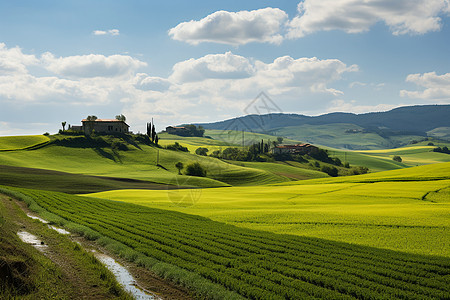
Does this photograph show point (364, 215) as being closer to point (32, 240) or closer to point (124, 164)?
point (32, 240)

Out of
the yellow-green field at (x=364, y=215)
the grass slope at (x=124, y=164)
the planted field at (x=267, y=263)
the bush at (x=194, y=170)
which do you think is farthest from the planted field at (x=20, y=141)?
the planted field at (x=267, y=263)

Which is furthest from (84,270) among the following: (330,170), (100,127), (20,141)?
(100,127)

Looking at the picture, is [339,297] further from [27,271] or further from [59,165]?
[59,165]

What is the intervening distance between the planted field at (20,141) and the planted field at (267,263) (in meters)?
115

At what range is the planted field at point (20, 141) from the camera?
417 feet

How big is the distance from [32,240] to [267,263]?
14.9 meters

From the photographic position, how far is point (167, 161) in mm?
131875

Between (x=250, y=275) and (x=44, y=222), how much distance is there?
811 inches

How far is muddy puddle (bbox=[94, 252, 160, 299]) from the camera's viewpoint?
1543 centimetres

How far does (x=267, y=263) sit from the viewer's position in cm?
1834

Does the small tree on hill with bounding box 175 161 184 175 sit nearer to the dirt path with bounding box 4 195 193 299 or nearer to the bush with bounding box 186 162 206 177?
the bush with bounding box 186 162 206 177

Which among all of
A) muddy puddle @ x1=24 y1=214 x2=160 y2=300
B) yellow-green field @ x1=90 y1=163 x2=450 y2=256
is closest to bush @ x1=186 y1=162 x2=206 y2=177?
yellow-green field @ x1=90 y1=163 x2=450 y2=256

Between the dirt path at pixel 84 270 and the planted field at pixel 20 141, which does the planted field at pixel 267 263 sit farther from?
the planted field at pixel 20 141

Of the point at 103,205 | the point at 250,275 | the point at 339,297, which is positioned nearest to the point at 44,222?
the point at 103,205
